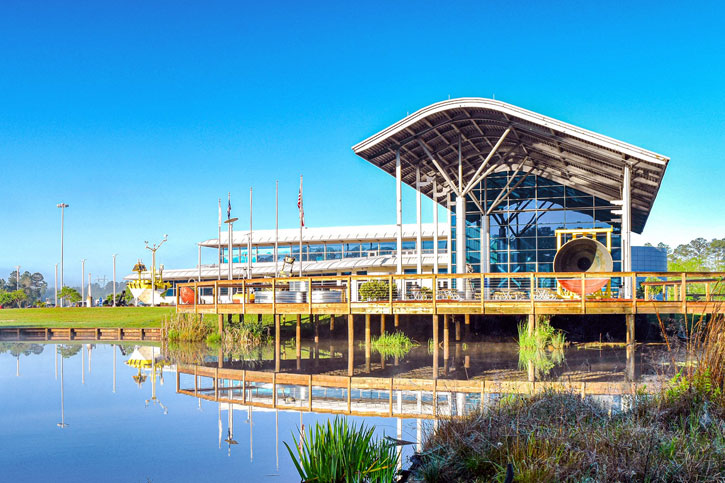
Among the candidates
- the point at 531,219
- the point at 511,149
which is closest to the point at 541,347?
the point at 511,149

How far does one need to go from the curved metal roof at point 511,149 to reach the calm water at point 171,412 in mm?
7814

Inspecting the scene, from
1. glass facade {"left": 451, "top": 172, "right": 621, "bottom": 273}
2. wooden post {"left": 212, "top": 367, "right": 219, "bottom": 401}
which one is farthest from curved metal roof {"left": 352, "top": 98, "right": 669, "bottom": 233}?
wooden post {"left": 212, "top": 367, "right": 219, "bottom": 401}

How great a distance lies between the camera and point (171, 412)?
11.4m

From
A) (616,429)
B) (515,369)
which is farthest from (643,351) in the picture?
(616,429)

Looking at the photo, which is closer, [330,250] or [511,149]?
[511,149]

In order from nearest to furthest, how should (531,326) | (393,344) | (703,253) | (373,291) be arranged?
1. (531,326)
2. (393,344)
3. (373,291)
4. (703,253)

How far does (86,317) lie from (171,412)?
2897 cm

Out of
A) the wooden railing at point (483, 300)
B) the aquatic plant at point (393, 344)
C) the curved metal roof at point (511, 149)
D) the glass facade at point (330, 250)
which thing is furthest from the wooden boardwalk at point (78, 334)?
the glass facade at point (330, 250)

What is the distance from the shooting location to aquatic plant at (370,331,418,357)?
19644mm

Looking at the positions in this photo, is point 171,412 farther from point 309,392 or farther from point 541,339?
point 541,339

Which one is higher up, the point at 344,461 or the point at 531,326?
the point at 531,326

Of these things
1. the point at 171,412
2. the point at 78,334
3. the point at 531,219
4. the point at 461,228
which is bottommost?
the point at 78,334

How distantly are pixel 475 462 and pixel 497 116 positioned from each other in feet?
66.4

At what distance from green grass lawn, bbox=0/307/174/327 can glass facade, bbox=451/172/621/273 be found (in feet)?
52.2
